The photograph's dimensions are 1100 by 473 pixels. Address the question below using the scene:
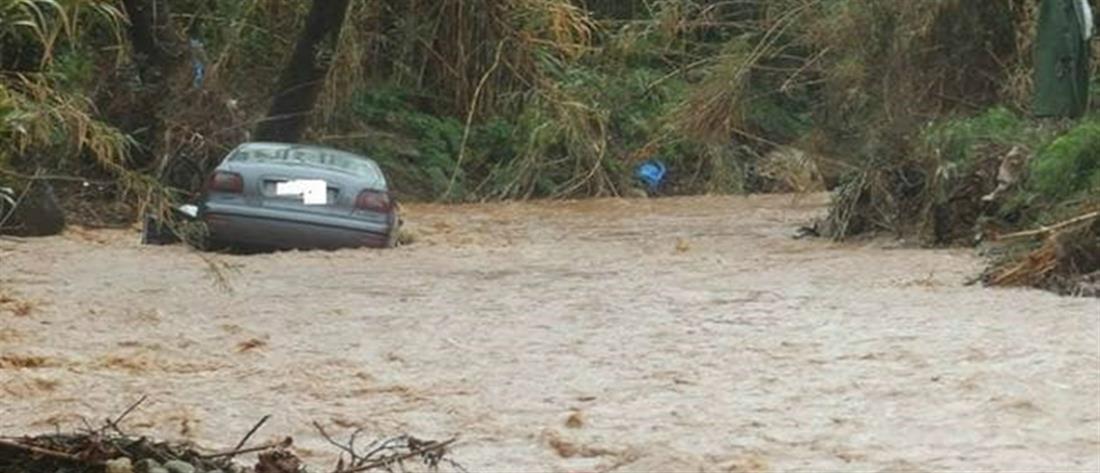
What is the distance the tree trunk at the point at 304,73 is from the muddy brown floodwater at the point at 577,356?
25.9ft

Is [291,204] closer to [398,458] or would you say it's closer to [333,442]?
[333,442]

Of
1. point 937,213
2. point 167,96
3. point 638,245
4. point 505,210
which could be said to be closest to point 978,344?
point 937,213

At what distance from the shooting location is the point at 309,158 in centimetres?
2428

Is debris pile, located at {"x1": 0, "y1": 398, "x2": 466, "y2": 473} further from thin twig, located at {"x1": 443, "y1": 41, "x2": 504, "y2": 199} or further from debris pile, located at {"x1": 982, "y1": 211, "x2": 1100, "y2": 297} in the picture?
thin twig, located at {"x1": 443, "y1": 41, "x2": 504, "y2": 199}

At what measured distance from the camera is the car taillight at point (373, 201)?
938 inches

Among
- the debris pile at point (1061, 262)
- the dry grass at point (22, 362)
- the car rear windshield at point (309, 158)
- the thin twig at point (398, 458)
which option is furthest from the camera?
the car rear windshield at point (309, 158)

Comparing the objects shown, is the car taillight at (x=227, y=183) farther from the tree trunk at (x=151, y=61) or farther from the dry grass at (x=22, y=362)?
the dry grass at (x=22, y=362)

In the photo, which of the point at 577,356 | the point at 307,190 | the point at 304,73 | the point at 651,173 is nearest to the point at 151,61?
the point at 304,73

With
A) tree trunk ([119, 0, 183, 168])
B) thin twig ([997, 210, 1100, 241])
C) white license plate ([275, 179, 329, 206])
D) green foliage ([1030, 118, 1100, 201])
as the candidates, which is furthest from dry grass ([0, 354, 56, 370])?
tree trunk ([119, 0, 183, 168])

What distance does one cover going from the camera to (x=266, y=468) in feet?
28.8

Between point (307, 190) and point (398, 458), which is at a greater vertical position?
point (398, 458)

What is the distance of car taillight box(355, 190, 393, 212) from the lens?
2381cm

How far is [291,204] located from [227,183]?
703 mm

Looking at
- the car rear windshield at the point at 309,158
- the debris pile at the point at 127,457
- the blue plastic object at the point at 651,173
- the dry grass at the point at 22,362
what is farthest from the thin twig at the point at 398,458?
the blue plastic object at the point at 651,173
